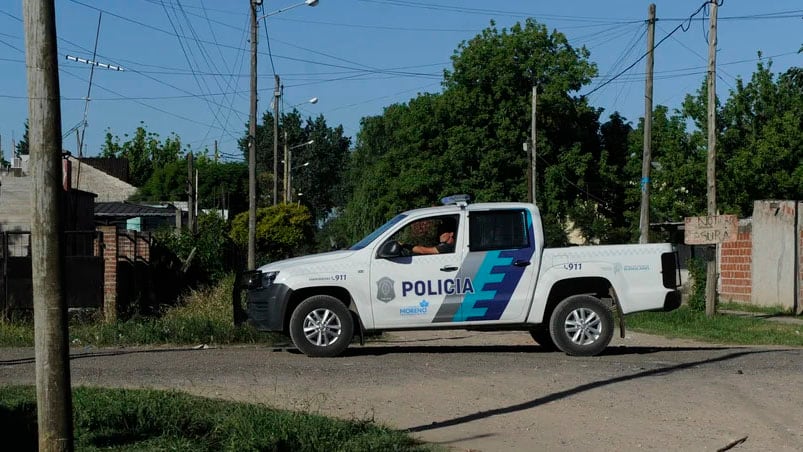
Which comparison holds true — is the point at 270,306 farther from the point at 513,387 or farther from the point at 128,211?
the point at 128,211

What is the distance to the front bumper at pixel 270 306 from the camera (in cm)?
1291

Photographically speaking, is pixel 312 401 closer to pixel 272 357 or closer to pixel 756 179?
pixel 272 357

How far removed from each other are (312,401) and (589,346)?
476cm

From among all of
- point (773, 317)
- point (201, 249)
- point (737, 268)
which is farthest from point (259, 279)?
point (737, 268)

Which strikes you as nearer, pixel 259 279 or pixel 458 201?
pixel 259 279

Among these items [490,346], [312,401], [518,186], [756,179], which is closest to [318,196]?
[518,186]

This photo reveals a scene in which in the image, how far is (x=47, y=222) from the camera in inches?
233

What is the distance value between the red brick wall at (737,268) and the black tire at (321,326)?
17.8 m

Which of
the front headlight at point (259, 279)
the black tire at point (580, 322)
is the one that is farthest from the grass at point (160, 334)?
→ the black tire at point (580, 322)

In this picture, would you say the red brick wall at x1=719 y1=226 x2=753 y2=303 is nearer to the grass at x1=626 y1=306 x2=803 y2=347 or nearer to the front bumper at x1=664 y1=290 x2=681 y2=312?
the grass at x1=626 y1=306 x2=803 y2=347

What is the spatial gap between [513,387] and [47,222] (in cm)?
586

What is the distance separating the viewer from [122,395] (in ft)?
30.5

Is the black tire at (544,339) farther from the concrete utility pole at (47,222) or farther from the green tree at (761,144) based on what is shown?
Result: the green tree at (761,144)

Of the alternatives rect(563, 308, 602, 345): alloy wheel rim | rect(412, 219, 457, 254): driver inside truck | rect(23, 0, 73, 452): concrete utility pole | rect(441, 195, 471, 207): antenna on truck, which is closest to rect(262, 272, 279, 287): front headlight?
rect(412, 219, 457, 254): driver inside truck
